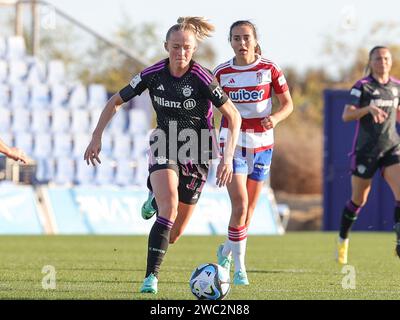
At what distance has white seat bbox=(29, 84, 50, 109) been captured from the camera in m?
23.9

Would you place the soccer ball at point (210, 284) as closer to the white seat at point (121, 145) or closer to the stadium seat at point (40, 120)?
the stadium seat at point (40, 120)

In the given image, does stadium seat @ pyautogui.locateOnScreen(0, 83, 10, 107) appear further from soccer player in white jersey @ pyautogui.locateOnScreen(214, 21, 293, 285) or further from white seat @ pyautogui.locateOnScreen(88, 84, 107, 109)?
soccer player in white jersey @ pyautogui.locateOnScreen(214, 21, 293, 285)

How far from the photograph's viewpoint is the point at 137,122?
82.1ft

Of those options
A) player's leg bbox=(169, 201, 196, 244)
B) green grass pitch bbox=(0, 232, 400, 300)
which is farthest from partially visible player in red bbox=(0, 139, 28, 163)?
player's leg bbox=(169, 201, 196, 244)

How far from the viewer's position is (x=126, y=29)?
4512 cm

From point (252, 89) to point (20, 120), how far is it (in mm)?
13676

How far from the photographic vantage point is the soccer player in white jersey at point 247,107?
1015 centimetres

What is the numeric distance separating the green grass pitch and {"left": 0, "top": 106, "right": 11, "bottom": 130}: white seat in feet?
14.3

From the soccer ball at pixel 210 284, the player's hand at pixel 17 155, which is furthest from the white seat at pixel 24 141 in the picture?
the soccer ball at pixel 210 284

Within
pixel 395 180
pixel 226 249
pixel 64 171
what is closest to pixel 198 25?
pixel 226 249

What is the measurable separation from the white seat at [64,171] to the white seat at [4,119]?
1.23 metres

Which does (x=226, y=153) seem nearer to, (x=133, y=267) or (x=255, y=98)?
(x=255, y=98)
